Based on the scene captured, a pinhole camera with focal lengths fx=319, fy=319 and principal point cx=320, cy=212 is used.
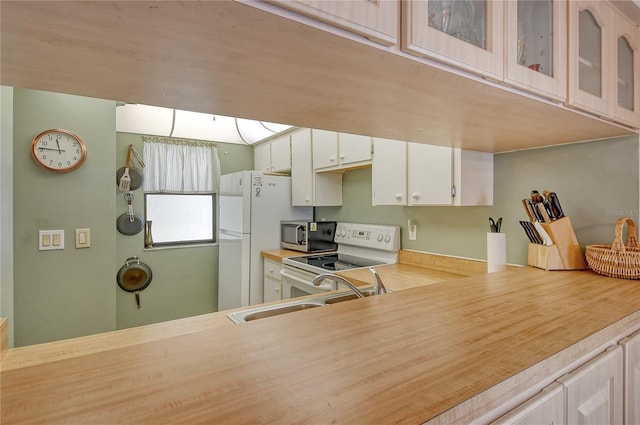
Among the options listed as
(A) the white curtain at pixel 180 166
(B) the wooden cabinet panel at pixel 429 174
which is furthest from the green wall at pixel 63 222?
(B) the wooden cabinet panel at pixel 429 174

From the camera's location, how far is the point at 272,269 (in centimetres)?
299

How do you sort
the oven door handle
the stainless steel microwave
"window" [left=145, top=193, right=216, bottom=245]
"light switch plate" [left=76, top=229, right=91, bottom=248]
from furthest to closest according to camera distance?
"window" [left=145, top=193, right=216, bottom=245] → the stainless steel microwave → the oven door handle → "light switch plate" [left=76, top=229, right=91, bottom=248]

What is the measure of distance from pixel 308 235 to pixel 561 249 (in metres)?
1.93

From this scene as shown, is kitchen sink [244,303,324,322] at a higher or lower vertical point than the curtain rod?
lower

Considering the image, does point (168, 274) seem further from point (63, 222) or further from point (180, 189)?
point (63, 222)

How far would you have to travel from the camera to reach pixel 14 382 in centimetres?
56

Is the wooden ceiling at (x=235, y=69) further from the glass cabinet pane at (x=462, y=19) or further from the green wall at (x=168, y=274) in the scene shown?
the green wall at (x=168, y=274)

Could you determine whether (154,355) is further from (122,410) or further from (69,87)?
(69,87)

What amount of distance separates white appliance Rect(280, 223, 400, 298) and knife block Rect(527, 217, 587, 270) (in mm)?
1107

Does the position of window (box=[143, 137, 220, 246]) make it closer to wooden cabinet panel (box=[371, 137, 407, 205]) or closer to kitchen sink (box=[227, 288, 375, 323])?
wooden cabinet panel (box=[371, 137, 407, 205])

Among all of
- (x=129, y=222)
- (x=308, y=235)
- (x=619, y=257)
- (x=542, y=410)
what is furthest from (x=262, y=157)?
(x=542, y=410)

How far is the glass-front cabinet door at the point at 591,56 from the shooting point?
3.75 feet

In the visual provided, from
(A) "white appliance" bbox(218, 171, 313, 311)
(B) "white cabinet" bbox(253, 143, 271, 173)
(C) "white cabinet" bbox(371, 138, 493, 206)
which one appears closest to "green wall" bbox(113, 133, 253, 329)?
(B) "white cabinet" bbox(253, 143, 271, 173)

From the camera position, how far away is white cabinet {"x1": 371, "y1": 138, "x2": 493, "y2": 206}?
1843 millimetres
